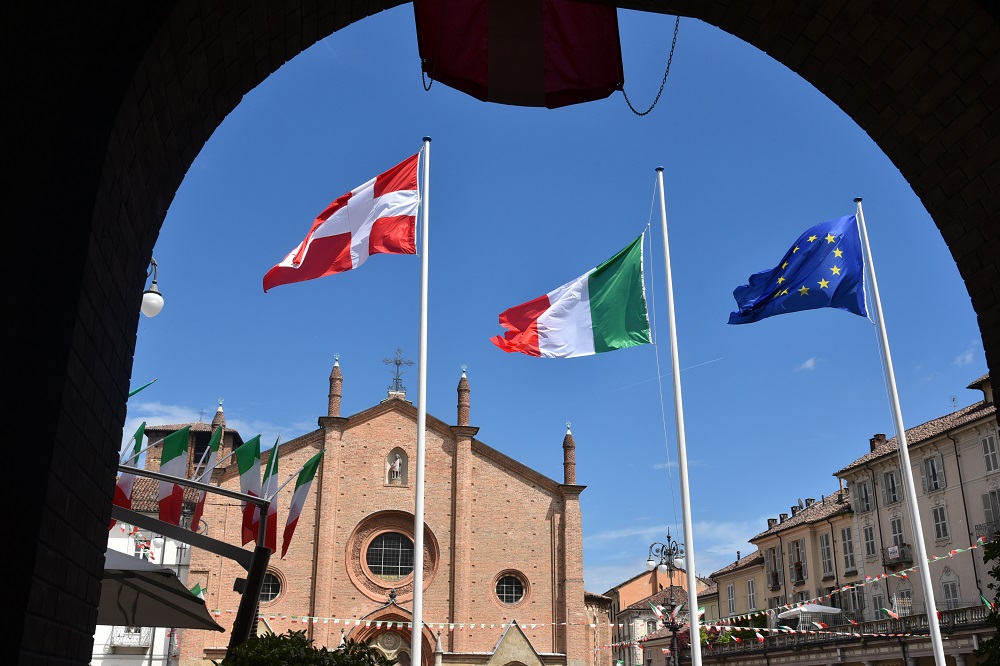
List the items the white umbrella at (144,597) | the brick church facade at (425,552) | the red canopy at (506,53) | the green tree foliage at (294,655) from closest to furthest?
the red canopy at (506,53) < the green tree foliage at (294,655) < the white umbrella at (144,597) < the brick church facade at (425,552)

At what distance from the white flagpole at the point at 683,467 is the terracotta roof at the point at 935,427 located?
20.1 m

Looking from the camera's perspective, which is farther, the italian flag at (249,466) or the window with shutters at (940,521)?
the window with shutters at (940,521)

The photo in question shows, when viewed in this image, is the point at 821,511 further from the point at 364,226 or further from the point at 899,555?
the point at 364,226

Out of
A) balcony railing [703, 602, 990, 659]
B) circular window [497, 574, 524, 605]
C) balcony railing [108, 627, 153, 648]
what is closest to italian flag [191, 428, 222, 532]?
balcony railing [108, 627, 153, 648]

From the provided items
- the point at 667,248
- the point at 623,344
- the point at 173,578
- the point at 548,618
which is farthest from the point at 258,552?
the point at 548,618

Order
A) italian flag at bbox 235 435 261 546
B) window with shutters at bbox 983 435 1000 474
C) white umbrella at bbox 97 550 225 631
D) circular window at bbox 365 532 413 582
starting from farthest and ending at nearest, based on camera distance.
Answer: circular window at bbox 365 532 413 582 < window with shutters at bbox 983 435 1000 474 < italian flag at bbox 235 435 261 546 < white umbrella at bbox 97 550 225 631

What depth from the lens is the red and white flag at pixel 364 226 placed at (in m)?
14.4

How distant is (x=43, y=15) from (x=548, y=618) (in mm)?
37238

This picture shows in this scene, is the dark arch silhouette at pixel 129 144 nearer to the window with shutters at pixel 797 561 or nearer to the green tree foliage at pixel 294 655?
the green tree foliage at pixel 294 655

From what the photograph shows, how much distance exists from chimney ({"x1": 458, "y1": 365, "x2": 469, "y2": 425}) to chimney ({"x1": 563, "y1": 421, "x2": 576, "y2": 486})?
4688 millimetres

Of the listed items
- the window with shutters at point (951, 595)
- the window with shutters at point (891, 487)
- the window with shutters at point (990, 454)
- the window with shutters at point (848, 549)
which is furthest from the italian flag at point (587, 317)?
the window with shutters at point (848, 549)

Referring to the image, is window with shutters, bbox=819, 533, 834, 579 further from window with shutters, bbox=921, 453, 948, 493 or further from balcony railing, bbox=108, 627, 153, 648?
balcony railing, bbox=108, 627, 153, 648

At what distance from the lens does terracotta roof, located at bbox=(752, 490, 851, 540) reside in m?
44.7

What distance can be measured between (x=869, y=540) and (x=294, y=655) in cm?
3985
